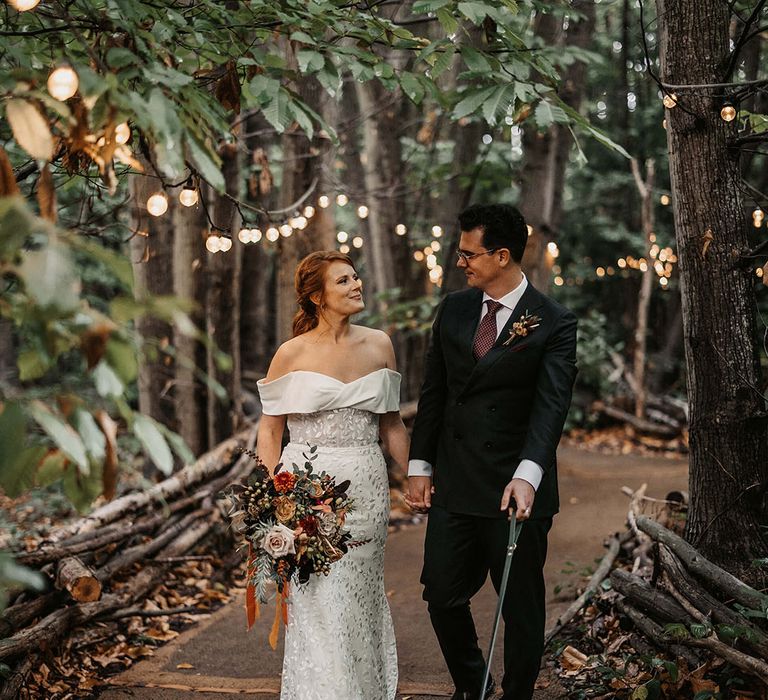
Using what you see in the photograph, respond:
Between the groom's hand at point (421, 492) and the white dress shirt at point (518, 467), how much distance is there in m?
0.03

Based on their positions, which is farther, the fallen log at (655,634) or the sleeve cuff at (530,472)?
the fallen log at (655,634)

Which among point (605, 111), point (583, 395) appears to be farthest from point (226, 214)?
point (605, 111)

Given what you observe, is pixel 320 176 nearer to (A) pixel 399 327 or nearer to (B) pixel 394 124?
(A) pixel 399 327

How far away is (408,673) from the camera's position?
4879mm

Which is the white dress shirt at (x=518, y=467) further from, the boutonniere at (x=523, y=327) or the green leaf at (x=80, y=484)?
the green leaf at (x=80, y=484)

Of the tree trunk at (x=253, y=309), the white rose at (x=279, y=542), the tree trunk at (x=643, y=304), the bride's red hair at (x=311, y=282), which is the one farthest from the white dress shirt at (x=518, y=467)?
the tree trunk at (x=643, y=304)

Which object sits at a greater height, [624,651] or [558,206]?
[558,206]

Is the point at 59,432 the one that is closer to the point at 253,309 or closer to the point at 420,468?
the point at 420,468

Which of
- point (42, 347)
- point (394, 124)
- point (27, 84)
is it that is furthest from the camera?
point (394, 124)

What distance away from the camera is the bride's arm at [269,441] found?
4328 mm

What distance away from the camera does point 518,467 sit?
3631 mm

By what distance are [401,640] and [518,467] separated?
7.97 feet

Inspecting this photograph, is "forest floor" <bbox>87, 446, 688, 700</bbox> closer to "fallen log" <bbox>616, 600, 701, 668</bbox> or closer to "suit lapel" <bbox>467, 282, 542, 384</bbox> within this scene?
"fallen log" <bbox>616, 600, 701, 668</bbox>

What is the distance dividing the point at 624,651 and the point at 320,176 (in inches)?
240
